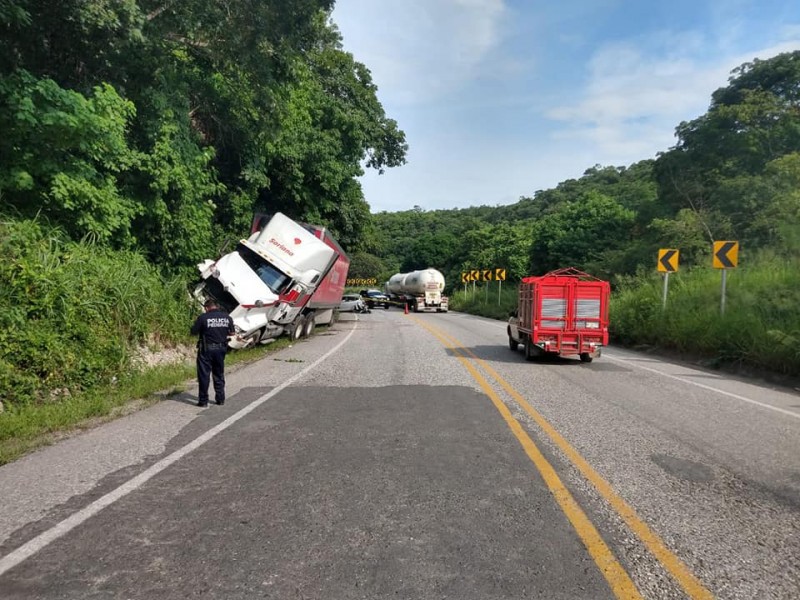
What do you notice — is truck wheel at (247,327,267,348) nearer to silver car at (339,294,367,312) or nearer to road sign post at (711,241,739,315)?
road sign post at (711,241,739,315)

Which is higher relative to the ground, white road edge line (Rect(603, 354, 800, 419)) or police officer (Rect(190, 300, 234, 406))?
police officer (Rect(190, 300, 234, 406))

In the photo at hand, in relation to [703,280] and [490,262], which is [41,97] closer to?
[703,280]

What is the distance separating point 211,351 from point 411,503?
15.5 ft

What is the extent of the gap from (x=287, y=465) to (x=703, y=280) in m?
17.5

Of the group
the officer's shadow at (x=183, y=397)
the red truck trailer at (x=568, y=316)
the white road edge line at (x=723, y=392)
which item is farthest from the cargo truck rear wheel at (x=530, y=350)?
the officer's shadow at (x=183, y=397)

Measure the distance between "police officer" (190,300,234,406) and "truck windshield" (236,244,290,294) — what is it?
8278 mm

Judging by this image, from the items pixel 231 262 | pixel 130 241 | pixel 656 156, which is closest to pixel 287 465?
pixel 130 241

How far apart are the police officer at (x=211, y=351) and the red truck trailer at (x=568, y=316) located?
7.64 metres

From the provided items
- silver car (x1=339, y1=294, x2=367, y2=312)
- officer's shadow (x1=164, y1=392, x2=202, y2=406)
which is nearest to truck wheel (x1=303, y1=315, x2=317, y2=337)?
officer's shadow (x1=164, y1=392, x2=202, y2=406)

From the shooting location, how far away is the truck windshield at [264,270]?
16672 millimetres

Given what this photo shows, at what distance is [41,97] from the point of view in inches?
381

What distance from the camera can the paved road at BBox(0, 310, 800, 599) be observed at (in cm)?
336

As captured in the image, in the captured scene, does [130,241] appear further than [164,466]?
Yes

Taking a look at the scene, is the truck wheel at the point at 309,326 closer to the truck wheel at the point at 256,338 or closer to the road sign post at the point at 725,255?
the truck wheel at the point at 256,338
